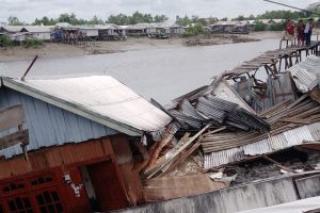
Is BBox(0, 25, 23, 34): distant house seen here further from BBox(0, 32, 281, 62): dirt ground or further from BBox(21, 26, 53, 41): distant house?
BBox(0, 32, 281, 62): dirt ground

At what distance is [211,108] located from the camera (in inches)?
664

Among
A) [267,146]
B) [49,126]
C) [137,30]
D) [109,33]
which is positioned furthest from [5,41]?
[49,126]

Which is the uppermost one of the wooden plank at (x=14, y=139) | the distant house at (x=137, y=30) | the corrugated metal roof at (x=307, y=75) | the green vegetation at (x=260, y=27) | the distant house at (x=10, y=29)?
the wooden plank at (x=14, y=139)

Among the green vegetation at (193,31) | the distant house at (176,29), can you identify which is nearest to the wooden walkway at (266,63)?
the green vegetation at (193,31)

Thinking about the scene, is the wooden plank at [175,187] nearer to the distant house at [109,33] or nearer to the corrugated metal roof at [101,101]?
the corrugated metal roof at [101,101]

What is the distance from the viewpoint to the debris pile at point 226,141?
13.2 metres

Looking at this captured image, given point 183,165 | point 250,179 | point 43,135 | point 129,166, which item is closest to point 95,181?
point 129,166

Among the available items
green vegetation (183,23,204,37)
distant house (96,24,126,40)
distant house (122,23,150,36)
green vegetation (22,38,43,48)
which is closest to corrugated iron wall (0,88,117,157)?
green vegetation (22,38,43,48)

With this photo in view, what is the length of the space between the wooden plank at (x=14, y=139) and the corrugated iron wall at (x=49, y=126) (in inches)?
3.6

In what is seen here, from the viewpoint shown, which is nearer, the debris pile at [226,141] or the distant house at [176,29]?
the debris pile at [226,141]

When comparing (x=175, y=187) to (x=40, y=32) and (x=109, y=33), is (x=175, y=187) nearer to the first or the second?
(x=40, y=32)

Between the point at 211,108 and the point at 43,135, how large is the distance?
6978 millimetres

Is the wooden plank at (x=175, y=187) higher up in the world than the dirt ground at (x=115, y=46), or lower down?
higher up

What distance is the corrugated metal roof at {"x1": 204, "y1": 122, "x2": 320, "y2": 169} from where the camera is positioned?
578 inches
